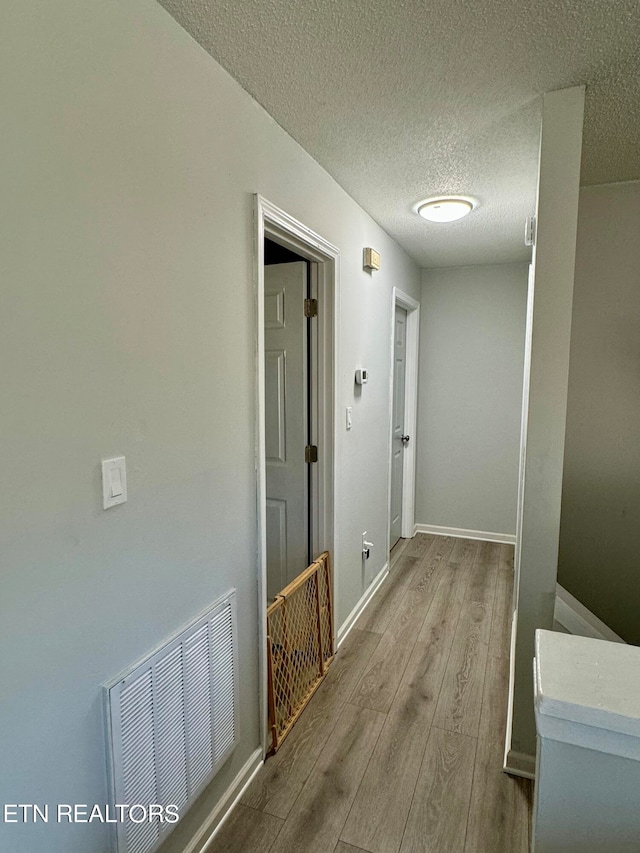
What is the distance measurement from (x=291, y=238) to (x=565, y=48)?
110 cm

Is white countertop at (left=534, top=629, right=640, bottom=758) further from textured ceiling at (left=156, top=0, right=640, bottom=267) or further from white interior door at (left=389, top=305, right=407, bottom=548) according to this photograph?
white interior door at (left=389, top=305, right=407, bottom=548)

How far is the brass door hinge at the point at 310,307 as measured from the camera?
2459 mm

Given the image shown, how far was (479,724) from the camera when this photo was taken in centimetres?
214

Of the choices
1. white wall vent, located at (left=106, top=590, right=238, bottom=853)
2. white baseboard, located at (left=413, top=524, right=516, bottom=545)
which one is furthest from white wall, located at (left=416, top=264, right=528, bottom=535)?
white wall vent, located at (left=106, top=590, right=238, bottom=853)

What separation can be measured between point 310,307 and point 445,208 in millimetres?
991

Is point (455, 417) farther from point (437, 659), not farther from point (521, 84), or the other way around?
point (521, 84)

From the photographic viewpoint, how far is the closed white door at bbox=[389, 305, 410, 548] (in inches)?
162

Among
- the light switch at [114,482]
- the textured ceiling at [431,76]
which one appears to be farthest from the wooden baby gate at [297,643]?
the textured ceiling at [431,76]

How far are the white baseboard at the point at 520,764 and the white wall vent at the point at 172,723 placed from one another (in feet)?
3.52

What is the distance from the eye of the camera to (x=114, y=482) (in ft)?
3.87

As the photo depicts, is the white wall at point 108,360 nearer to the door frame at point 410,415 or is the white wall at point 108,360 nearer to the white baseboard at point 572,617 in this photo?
the white baseboard at point 572,617

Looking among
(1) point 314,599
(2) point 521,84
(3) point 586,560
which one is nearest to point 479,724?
(1) point 314,599

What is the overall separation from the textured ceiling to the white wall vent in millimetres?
1710

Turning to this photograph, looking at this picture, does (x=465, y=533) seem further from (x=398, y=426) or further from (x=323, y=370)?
(x=323, y=370)
